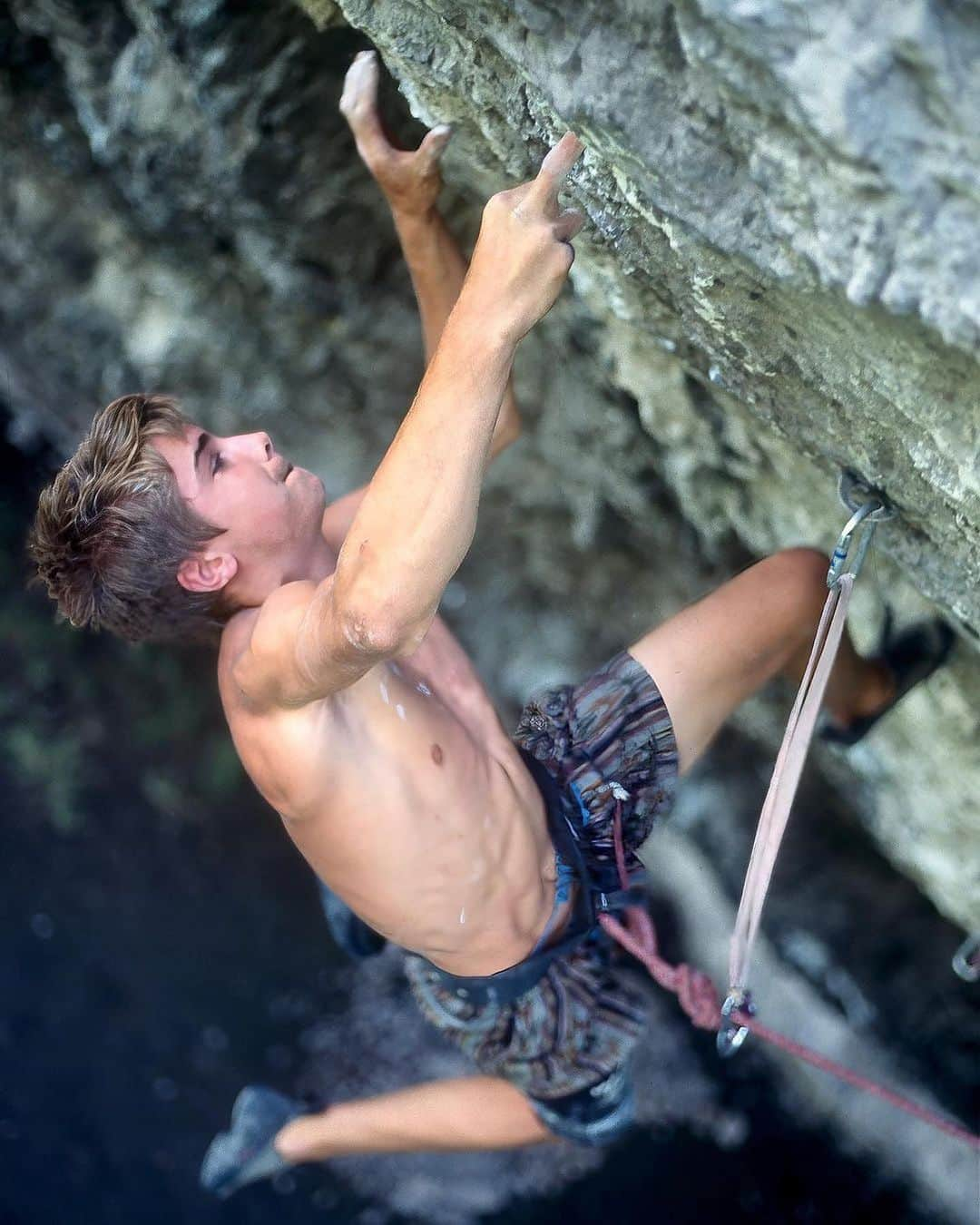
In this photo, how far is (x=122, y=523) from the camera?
136cm

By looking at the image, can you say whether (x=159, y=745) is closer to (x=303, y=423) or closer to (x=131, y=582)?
(x=303, y=423)

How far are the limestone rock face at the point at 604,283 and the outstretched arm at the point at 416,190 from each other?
51mm

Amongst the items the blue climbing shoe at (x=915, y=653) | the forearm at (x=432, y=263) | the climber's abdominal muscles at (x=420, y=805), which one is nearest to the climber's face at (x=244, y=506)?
the climber's abdominal muscles at (x=420, y=805)

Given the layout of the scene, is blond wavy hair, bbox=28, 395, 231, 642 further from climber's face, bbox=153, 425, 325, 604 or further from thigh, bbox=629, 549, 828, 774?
thigh, bbox=629, 549, 828, 774

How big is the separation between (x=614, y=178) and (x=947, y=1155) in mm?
2161

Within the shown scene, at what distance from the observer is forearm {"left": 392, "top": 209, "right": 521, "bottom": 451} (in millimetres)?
1577

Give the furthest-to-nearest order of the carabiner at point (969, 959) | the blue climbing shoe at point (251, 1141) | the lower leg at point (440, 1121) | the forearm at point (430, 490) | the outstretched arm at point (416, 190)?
the blue climbing shoe at point (251, 1141), the lower leg at point (440, 1121), the carabiner at point (969, 959), the outstretched arm at point (416, 190), the forearm at point (430, 490)

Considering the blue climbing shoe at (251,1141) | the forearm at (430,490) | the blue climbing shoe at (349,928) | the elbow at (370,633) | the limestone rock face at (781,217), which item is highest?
the limestone rock face at (781,217)

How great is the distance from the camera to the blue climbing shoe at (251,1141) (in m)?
2.26

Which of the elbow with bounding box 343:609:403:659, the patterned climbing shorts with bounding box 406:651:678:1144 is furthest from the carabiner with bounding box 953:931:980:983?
the elbow with bounding box 343:609:403:659

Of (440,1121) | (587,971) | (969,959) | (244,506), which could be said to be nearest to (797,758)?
(587,971)

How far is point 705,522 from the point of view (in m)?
2.03

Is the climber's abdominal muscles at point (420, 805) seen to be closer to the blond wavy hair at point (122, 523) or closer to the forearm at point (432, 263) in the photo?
the blond wavy hair at point (122, 523)

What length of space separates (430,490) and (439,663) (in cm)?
61
